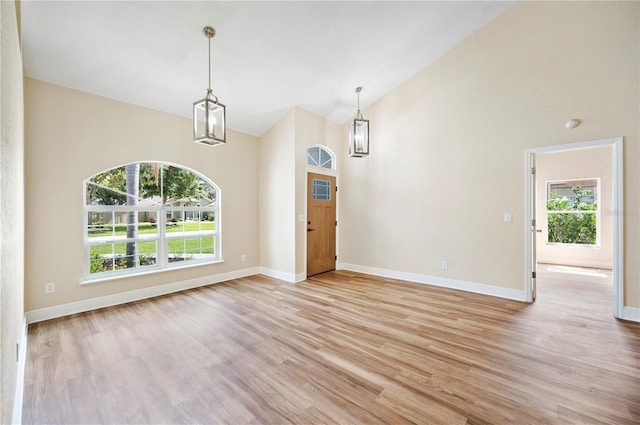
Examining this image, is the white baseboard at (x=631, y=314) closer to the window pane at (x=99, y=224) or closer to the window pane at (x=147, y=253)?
the window pane at (x=147, y=253)

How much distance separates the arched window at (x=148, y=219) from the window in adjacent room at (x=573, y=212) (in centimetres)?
749

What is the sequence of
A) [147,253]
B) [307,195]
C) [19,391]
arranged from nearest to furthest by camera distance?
[19,391]
[147,253]
[307,195]

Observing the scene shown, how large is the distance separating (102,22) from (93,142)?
5.04 feet

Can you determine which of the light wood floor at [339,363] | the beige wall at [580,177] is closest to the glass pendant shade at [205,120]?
the light wood floor at [339,363]

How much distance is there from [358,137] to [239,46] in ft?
6.69

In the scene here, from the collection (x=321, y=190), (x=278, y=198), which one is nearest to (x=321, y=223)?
(x=321, y=190)

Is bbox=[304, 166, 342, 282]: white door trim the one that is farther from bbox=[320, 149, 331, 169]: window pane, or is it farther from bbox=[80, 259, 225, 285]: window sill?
bbox=[80, 259, 225, 285]: window sill

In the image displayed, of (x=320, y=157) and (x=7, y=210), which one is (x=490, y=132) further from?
(x=7, y=210)

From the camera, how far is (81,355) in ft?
7.91

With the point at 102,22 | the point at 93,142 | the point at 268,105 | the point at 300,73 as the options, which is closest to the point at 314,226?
the point at 268,105

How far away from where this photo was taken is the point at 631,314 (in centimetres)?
312

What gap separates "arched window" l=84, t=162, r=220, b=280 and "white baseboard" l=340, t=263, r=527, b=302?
298 centimetres

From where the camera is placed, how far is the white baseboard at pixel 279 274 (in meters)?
4.81

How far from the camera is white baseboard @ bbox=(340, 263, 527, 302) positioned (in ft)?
12.6
